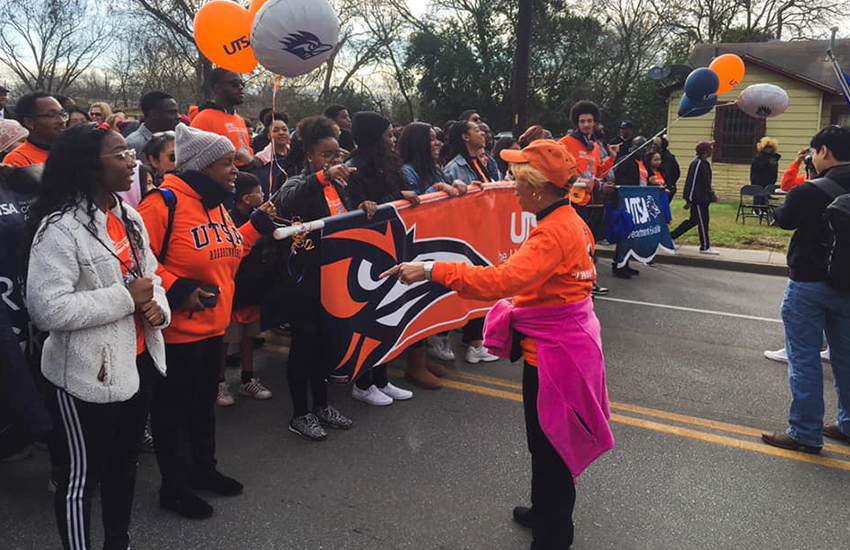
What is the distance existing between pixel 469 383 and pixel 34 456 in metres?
3.07

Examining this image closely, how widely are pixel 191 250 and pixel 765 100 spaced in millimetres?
8198

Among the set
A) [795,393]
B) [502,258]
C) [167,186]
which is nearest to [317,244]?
[167,186]

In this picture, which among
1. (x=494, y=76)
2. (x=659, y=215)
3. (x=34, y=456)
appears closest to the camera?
(x=34, y=456)

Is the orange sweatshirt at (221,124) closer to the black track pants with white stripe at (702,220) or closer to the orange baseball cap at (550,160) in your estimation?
the orange baseball cap at (550,160)

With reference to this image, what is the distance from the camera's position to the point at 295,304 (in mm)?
3996

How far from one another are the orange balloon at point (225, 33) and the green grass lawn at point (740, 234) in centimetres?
926

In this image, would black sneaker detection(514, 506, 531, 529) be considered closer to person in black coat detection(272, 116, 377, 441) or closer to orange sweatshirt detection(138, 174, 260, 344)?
person in black coat detection(272, 116, 377, 441)

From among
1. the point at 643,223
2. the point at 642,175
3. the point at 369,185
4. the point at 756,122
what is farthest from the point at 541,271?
the point at 756,122

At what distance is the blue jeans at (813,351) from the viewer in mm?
3986

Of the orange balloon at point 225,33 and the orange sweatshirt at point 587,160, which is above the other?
the orange balloon at point 225,33

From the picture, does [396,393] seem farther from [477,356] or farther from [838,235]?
[838,235]

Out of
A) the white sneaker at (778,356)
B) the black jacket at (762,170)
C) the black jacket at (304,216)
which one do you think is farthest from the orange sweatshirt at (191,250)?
the black jacket at (762,170)

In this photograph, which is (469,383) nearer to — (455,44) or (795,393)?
(795,393)

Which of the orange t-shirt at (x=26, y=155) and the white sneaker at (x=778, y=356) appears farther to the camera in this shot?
the white sneaker at (x=778, y=356)
